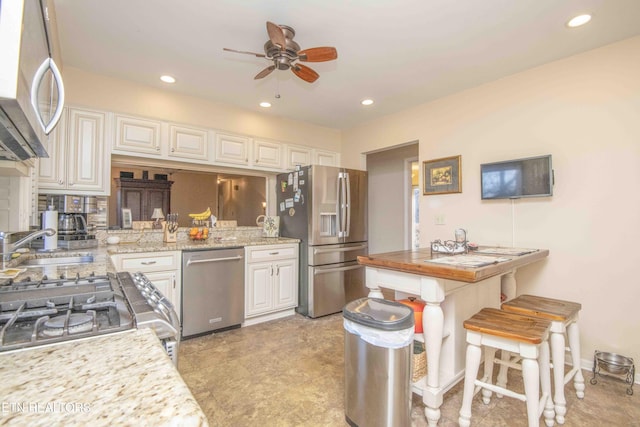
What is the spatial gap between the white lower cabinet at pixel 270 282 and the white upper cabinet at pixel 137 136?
55.7 inches

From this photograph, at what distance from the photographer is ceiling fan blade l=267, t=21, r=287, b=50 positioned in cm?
183

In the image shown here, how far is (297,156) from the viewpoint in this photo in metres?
4.09

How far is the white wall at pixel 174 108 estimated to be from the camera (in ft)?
8.99

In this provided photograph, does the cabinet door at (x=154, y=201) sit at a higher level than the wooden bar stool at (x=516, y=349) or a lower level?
higher

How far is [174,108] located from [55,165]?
1183 mm

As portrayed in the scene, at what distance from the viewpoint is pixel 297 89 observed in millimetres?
3084

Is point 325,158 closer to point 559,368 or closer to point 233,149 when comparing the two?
point 233,149

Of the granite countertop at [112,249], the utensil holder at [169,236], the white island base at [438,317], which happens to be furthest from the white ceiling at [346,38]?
the white island base at [438,317]

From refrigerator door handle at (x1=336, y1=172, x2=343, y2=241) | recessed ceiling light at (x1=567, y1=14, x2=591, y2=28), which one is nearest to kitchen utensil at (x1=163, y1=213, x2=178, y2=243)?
refrigerator door handle at (x1=336, y1=172, x2=343, y2=241)

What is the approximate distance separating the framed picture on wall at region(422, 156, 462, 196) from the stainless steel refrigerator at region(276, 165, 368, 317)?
85 centimetres

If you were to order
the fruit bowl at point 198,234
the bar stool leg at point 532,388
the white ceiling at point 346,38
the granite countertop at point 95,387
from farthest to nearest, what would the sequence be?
the fruit bowl at point 198,234 < the white ceiling at point 346,38 < the bar stool leg at point 532,388 < the granite countertop at point 95,387

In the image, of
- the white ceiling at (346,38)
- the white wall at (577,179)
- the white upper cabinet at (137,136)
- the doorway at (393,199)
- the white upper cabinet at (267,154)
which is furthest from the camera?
the doorway at (393,199)

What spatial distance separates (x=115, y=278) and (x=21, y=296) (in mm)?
313

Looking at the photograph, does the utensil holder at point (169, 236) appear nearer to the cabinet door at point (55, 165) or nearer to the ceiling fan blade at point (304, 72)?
the cabinet door at point (55, 165)
